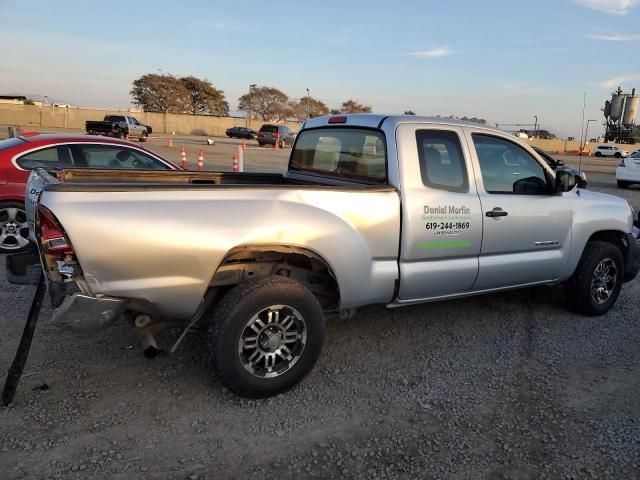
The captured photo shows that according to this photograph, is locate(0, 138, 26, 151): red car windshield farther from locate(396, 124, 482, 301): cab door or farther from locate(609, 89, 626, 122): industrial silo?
locate(609, 89, 626, 122): industrial silo

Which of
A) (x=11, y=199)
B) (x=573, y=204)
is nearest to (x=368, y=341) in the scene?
(x=573, y=204)

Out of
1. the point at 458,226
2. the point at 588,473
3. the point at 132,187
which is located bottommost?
the point at 588,473

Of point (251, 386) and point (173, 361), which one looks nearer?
point (251, 386)

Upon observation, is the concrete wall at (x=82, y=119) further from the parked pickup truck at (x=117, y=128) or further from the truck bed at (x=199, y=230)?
the truck bed at (x=199, y=230)

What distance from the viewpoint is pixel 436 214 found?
159 inches

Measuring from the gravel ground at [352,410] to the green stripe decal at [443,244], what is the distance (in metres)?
0.90

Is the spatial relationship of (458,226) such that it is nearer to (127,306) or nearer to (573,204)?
(573,204)

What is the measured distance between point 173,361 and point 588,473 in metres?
2.84

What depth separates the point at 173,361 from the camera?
13.1 feet

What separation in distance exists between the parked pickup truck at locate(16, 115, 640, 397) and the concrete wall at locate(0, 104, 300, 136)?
1725 inches

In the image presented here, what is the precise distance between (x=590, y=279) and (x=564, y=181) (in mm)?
1089

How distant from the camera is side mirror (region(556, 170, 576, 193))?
15.6 ft

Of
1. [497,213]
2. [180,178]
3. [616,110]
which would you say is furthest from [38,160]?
[616,110]

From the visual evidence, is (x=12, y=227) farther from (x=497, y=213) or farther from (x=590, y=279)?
(x=590, y=279)
